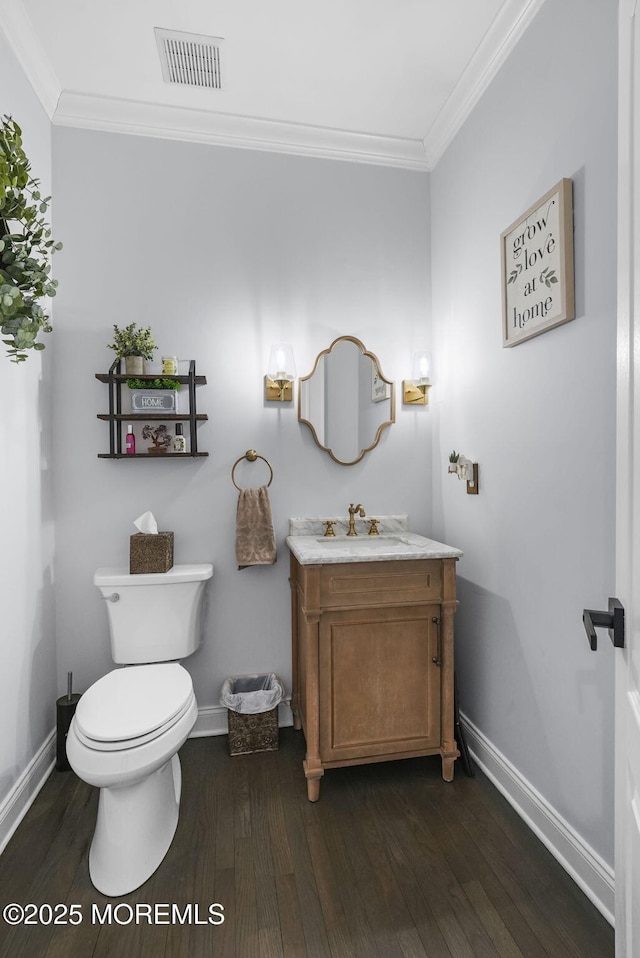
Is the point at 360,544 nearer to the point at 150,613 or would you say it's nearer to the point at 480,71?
the point at 150,613

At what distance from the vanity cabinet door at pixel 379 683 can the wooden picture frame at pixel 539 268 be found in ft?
3.57

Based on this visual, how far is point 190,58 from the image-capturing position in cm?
197

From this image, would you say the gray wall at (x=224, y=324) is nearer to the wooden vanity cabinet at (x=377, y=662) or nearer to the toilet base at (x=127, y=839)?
the wooden vanity cabinet at (x=377, y=662)

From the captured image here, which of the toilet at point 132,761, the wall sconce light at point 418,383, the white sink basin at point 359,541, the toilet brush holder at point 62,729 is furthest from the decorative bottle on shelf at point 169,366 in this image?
the toilet brush holder at point 62,729

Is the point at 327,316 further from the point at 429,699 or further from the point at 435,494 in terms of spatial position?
the point at 429,699

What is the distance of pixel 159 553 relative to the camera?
2.11m

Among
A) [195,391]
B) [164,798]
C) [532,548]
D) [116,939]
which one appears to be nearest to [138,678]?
[164,798]

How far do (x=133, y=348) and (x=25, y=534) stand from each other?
864 millimetres

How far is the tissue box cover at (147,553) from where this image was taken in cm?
210

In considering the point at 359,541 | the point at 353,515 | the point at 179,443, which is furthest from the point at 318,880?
the point at 179,443

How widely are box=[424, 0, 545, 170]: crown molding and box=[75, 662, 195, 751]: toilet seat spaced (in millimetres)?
2518

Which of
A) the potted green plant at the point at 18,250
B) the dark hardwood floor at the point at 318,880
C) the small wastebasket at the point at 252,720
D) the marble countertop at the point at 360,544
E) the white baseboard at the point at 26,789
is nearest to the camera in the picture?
the potted green plant at the point at 18,250

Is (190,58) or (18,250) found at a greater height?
(190,58)

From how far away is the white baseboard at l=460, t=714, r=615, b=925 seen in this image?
1380 millimetres
